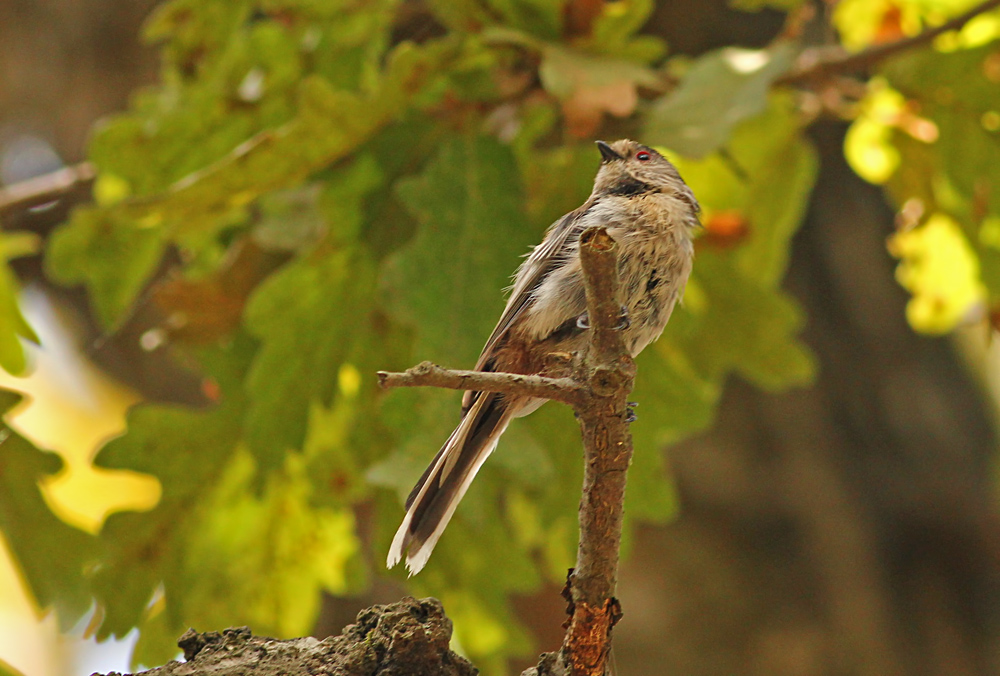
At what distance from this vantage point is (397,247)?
4.05 meters

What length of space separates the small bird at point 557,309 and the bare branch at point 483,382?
0.71 m

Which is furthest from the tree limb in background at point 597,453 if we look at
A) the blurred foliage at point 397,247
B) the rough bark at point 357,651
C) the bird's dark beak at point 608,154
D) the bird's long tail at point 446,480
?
the bird's dark beak at point 608,154

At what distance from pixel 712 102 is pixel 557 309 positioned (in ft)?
4.14

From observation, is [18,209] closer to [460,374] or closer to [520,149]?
[520,149]

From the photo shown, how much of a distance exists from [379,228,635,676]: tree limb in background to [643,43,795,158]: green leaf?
5.20ft

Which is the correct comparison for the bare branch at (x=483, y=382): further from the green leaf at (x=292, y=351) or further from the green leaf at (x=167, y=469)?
the green leaf at (x=167, y=469)

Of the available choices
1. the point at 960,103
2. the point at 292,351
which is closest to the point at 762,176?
the point at 960,103

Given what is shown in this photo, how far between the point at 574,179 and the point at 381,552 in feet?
5.76

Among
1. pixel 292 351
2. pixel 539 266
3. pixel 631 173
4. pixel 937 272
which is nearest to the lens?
pixel 539 266

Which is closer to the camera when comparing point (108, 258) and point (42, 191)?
point (108, 258)

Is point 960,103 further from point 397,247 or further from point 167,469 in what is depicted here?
point 167,469

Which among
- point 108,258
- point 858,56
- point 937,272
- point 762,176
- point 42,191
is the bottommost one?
point 108,258

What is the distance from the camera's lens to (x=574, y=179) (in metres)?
3.95

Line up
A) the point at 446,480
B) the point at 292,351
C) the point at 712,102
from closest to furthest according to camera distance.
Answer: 1. the point at 446,480
2. the point at 712,102
3. the point at 292,351
